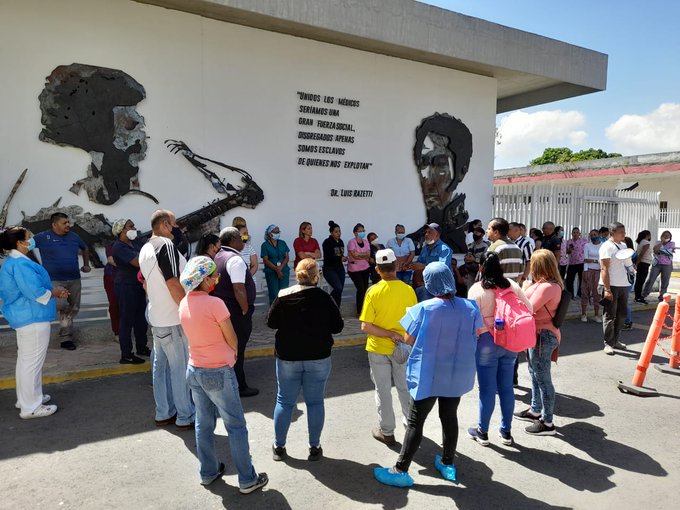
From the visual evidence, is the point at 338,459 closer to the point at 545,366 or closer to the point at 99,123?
the point at 545,366

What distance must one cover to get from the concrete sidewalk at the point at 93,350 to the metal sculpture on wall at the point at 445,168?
13.0ft

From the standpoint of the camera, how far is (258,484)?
341 cm

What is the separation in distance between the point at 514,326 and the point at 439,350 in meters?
0.97

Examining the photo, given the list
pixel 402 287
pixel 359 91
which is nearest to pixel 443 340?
pixel 402 287

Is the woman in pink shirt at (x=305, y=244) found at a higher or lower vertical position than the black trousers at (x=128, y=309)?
higher

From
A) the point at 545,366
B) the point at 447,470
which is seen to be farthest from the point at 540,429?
the point at 447,470

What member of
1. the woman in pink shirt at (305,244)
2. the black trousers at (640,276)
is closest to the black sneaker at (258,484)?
the woman in pink shirt at (305,244)

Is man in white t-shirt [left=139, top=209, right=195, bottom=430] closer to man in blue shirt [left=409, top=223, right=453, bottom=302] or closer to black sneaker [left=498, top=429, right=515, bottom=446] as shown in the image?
black sneaker [left=498, top=429, right=515, bottom=446]

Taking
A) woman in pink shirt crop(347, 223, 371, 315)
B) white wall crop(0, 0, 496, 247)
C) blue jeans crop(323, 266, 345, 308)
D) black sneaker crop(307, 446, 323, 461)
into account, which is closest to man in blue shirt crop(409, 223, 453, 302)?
woman in pink shirt crop(347, 223, 371, 315)

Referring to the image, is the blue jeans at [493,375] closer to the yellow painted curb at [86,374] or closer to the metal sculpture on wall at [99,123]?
the yellow painted curb at [86,374]

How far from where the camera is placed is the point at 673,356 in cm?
657

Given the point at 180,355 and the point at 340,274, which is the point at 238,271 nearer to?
the point at 180,355

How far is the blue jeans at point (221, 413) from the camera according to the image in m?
3.29

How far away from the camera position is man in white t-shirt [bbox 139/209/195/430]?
4.29 meters
